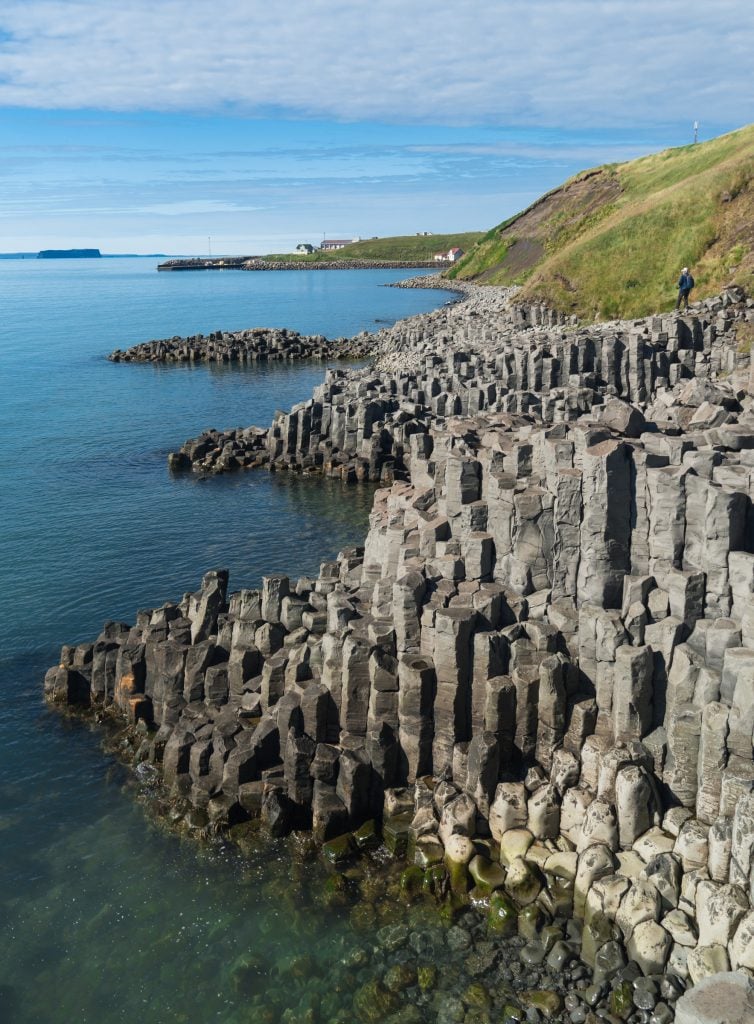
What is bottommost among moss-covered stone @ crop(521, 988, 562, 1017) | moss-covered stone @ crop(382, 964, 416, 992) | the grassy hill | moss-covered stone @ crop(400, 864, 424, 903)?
moss-covered stone @ crop(382, 964, 416, 992)

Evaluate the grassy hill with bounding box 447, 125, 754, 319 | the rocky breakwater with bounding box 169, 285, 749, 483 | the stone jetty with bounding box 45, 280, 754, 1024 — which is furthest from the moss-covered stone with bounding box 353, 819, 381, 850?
the grassy hill with bounding box 447, 125, 754, 319

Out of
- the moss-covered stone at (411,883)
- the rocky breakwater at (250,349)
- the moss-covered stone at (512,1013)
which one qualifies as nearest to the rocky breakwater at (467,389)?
the moss-covered stone at (411,883)

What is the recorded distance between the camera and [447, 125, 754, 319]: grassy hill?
68250mm

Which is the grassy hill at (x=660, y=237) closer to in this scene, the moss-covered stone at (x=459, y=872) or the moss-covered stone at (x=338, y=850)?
the moss-covered stone at (x=459, y=872)

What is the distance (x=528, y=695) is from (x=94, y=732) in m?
11.9

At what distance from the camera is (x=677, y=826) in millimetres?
16688

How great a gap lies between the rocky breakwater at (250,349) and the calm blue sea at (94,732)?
20.5 m

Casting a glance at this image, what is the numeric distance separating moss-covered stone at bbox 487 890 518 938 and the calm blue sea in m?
2.73

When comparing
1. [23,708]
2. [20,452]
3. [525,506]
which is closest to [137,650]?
[23,708]

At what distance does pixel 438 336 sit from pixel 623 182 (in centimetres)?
4829

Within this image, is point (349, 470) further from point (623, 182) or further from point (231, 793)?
point (623, 182)

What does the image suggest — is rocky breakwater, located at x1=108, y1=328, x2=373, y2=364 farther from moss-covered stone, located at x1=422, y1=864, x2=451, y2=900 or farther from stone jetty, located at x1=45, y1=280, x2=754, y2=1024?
moss-covered stone, located at x1=422, y1=864, x2=451, y2=900

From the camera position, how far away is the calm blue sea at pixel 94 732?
16578 millimetres

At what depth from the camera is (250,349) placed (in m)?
104
